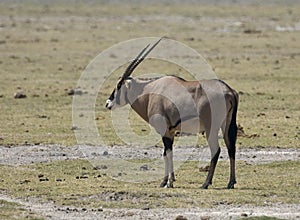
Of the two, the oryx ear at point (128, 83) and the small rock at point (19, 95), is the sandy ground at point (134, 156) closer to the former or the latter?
the oryx ear at point (128, 83)

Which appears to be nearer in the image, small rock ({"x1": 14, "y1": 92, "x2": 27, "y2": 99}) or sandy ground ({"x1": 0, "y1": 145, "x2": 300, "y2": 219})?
sandy ground ({"x1": 0, "y1": 145, "x2": 300, "y2": 219})

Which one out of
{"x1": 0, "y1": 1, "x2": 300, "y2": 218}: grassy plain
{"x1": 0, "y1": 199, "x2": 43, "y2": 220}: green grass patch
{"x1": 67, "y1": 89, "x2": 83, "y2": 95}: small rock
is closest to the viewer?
{"x1": 0, "y1": 199, "x2": 43, "y2": 220}: green grass patch

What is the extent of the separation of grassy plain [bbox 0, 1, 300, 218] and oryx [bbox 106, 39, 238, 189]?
0.51 m

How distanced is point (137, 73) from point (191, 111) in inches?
697

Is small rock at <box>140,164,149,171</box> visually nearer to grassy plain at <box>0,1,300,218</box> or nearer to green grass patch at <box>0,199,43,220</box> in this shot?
grassy plain at <box>0,1,300,218</box>

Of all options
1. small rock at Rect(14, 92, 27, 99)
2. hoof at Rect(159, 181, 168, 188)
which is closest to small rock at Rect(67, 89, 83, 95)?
small rock at Rect(14, 92, 27, 99)

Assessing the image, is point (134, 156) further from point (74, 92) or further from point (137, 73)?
point (137, 73)

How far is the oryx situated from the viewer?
14031 mm

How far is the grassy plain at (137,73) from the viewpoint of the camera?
13258 mm

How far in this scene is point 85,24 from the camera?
59.1m

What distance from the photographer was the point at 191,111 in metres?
14.3

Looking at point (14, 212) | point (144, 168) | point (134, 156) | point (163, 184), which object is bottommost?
point (134, 156)

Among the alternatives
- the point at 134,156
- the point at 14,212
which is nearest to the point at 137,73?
the point at 134,156

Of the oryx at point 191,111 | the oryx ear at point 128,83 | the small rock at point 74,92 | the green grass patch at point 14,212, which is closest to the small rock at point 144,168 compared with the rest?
the oryx at point 191,111
